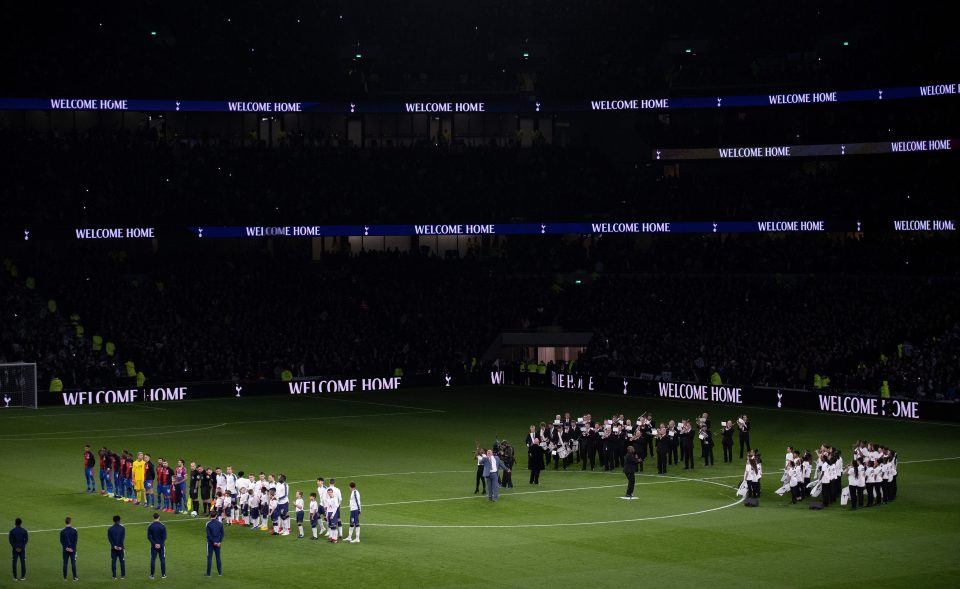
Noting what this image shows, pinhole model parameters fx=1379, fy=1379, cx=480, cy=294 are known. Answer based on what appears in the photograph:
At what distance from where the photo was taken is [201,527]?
35156 millimetres

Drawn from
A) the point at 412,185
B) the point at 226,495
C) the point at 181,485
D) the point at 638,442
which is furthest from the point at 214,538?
the point at 412,185

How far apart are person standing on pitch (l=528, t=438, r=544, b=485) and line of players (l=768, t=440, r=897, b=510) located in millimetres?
7287

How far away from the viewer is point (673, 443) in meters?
45.0

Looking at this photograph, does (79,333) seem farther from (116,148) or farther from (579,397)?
(579,397)

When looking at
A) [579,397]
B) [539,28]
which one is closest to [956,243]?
[579,397]

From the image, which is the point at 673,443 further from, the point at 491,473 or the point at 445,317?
the point at 445,317

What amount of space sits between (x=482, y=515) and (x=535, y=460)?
17.6 feet

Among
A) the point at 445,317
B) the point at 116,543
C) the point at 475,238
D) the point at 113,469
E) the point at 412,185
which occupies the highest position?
the point at 412,185

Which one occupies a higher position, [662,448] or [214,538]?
[662,448]

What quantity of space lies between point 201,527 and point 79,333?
34591 mm

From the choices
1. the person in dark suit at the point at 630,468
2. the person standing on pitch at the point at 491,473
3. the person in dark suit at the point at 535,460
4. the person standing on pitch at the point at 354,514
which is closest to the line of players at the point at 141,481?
the person standing on pitch at the point at 354,514

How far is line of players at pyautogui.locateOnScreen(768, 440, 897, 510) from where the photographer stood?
3700 cm

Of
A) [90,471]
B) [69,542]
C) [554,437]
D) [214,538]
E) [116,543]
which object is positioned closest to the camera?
[69,542]

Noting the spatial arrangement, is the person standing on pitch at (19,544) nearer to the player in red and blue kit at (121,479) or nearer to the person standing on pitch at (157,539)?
the person standing on pitch at (157,539)
